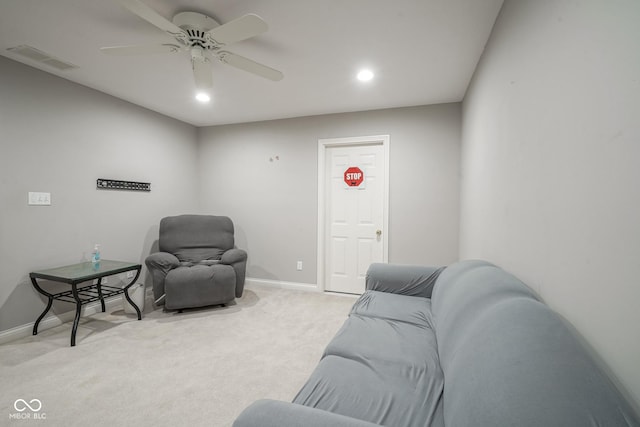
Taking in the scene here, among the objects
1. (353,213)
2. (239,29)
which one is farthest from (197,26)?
(353,213)

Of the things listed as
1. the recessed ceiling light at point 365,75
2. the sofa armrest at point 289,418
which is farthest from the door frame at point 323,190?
the sofa armrest at point 289,418

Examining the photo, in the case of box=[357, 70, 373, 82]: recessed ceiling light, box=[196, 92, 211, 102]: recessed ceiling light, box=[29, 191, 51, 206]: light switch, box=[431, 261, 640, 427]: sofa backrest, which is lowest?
box=[431, 261, 640, 427]: sofa backrest

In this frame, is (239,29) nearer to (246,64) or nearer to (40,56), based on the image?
(246,64)

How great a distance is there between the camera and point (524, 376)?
68 cm

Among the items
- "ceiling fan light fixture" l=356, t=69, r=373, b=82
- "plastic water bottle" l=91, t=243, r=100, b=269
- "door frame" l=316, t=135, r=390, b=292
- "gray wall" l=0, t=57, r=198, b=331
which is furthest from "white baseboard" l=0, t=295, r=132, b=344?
"ceiling fan light fixture" l=356, t=69, r=373, b=82

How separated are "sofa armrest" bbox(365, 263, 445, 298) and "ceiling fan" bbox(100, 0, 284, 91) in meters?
1.86

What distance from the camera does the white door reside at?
3777 millimetres

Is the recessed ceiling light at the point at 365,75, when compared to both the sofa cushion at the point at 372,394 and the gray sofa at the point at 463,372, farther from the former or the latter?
the sofa cushion at the point at 372,394

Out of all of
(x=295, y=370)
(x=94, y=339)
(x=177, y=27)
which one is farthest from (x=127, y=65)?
(x=295, y=370)

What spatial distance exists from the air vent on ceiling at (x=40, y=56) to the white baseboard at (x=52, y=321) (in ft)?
7.90

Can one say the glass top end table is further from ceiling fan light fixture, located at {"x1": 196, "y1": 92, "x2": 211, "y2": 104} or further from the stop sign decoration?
→ the stop sign decoration

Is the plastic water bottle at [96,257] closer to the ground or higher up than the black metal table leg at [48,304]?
higher up

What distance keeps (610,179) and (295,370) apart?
2084mm

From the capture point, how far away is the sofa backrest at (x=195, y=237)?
11.8 feet
